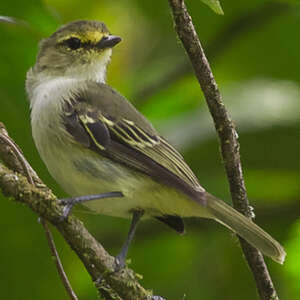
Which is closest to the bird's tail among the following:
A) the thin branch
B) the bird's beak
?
the bird's beak

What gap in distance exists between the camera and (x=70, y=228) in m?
2.84

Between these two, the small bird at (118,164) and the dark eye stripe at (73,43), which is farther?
the dark eye stripe at (73,43)

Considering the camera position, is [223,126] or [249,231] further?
[249,231]

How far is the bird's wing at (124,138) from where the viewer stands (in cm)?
356

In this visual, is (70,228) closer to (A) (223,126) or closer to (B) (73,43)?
(A) (223,126)

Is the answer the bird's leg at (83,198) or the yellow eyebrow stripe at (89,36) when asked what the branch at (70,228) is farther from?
the yellow eyebrow stripe at (89,36)

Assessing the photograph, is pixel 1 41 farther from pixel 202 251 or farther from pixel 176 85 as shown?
pixel 202 251

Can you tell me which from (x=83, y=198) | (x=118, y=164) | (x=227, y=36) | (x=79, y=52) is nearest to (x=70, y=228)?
(x=83, y=198)

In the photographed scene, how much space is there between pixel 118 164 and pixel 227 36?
166 cm

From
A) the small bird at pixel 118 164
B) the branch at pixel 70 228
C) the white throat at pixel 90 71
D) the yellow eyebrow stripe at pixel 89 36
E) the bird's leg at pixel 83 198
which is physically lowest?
the branch at pixel 70 228

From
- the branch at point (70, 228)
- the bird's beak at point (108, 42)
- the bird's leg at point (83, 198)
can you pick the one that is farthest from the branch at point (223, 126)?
the bird's beak at point (108, 42)

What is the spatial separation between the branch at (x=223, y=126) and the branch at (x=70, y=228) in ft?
1.55

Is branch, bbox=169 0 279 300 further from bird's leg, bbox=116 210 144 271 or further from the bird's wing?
bird's leg, bbox=116 210 144 271

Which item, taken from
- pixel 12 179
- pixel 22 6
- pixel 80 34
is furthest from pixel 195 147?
pixel 12 179
